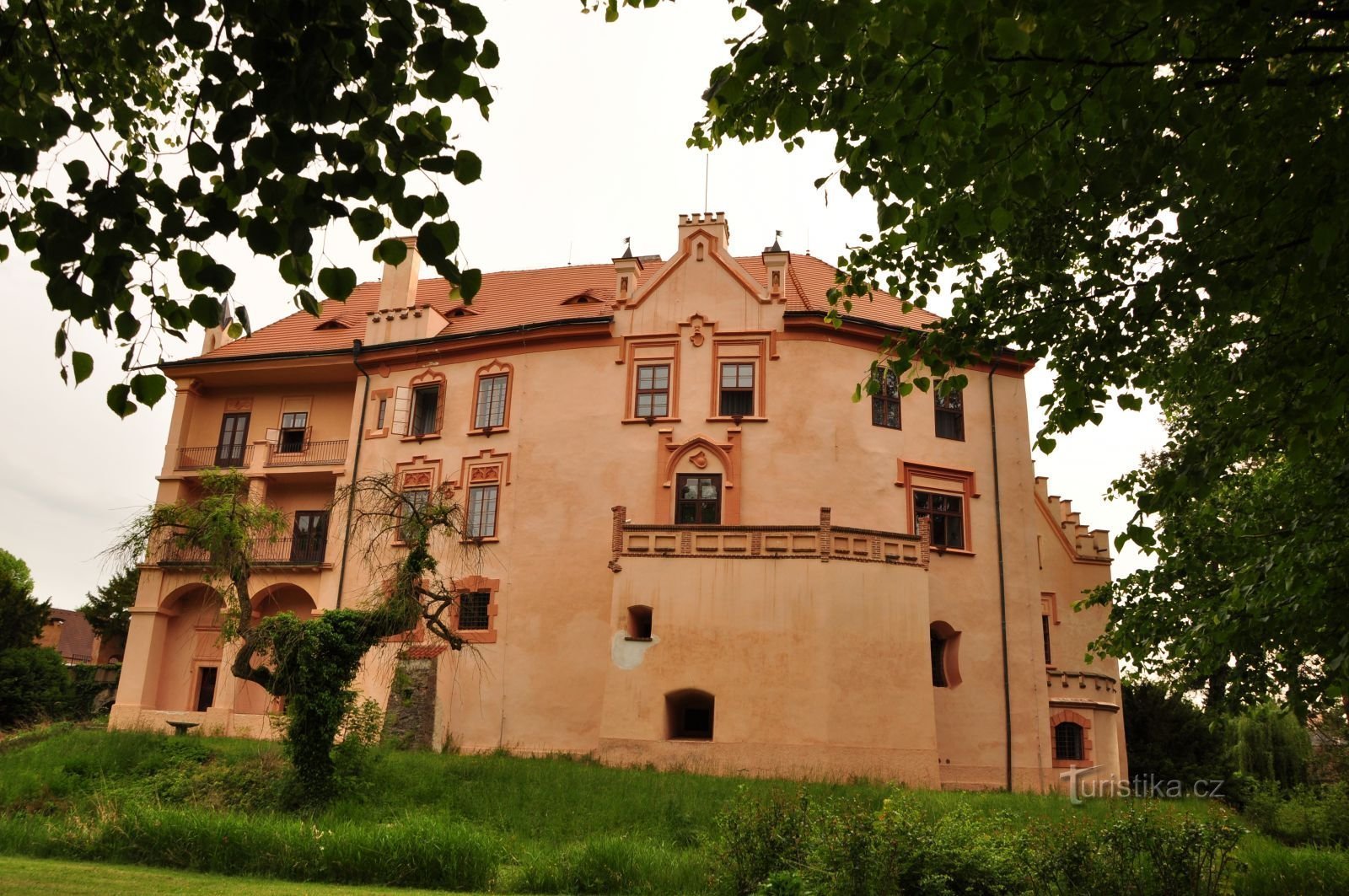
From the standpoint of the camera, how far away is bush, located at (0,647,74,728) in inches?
1209

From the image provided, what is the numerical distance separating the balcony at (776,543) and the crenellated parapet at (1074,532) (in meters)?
7.44

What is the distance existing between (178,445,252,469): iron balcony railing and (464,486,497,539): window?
830 cm

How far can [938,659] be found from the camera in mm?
25078

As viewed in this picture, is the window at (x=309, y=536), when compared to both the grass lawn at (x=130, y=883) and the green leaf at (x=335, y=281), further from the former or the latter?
the green leaf at (x=335, y=281)

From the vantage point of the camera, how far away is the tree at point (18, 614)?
35094 millimetres

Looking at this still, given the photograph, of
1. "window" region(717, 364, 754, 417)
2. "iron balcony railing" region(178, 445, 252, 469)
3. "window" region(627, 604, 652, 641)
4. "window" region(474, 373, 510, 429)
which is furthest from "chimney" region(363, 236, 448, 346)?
"window" region(627, 604, 652, 641)

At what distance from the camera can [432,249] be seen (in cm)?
495

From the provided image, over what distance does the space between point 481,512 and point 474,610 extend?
261cm

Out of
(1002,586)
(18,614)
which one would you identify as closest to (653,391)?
(1002,586)

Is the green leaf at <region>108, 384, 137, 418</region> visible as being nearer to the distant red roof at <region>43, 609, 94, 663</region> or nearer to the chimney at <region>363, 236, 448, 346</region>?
the chimney at <region>363, 236, 448, 346</region>

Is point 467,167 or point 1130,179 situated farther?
point 1130,179

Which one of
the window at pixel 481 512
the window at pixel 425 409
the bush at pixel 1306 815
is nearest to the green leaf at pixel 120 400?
the bush at pixel 1306 815

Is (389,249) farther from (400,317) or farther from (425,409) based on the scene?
(400,317)

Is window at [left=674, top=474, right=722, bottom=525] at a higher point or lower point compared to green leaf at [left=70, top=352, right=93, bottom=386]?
higher
